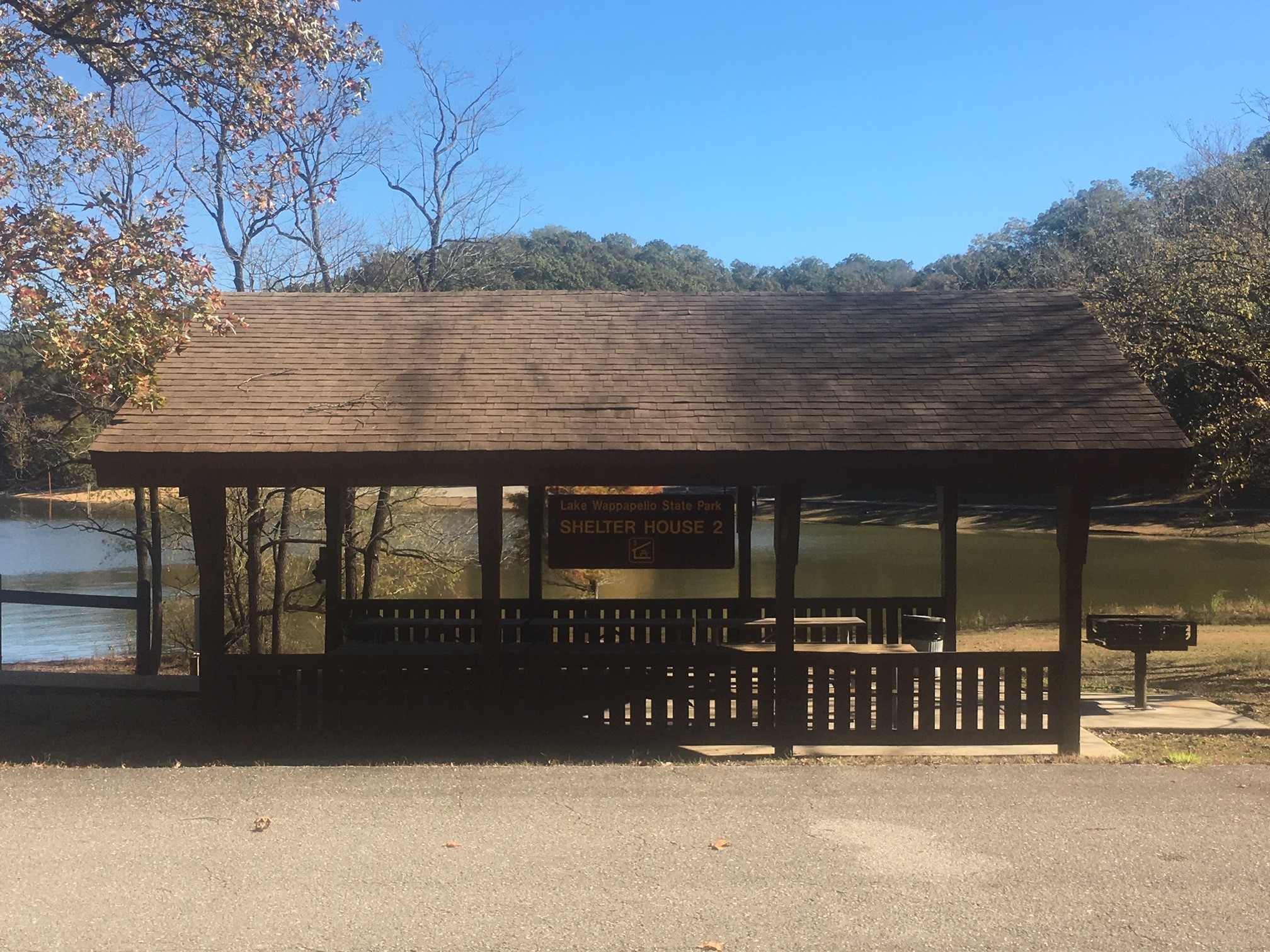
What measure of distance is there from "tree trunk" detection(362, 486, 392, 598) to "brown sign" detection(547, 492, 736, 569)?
644cm

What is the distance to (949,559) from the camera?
10.2 metres

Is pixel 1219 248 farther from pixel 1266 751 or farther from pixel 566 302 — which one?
pixel 566 302

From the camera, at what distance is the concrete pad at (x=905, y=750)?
7711 millimetres

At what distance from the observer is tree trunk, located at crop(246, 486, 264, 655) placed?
14281mm

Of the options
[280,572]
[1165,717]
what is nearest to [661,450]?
[1165,717]

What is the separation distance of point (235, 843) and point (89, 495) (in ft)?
40.5

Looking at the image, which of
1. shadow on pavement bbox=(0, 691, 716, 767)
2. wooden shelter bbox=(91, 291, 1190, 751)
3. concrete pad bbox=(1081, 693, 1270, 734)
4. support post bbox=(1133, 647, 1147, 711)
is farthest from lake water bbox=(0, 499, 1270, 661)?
wooden shelter bbox=(91, 291, 1190, 751)

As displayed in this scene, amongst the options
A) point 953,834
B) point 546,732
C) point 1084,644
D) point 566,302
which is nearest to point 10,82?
point 566,302

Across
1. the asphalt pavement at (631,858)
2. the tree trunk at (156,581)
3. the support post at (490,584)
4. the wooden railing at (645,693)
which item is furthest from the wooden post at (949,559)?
the tree trunk at (156,581)

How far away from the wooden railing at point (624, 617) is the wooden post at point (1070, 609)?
2.60 m

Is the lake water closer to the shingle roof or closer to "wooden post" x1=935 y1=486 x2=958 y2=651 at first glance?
"wooden post" x1=935 y1=486 x2=958 y2=651

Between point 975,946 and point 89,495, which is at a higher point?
point 89,495

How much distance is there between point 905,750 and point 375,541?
9790 millimetres

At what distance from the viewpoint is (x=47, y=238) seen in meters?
8.05
